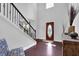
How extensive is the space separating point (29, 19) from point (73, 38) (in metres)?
0.67

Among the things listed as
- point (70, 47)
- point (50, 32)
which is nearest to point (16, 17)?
point (50, 32)

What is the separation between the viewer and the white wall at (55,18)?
2.38 m

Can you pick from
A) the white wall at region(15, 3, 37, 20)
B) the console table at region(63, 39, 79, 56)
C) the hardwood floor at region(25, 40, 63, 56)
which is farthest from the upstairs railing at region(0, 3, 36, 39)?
the console table at region(63, 39, 79, 56)

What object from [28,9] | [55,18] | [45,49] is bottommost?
[45,49]

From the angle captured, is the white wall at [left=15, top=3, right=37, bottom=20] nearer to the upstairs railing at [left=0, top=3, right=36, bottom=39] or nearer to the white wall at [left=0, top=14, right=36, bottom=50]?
the upstairs railing at [left=0, top=3, right=36, bottom=39]

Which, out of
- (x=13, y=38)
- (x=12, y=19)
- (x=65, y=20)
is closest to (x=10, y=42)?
(x=13, y=38)

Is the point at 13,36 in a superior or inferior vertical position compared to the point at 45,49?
superior

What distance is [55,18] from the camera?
240cm

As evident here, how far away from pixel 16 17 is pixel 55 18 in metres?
0.55

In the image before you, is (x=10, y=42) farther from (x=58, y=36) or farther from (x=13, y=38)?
(x=58, y=36)

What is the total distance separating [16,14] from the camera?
2398mm

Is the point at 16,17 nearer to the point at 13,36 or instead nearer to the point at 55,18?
the point at 13,36

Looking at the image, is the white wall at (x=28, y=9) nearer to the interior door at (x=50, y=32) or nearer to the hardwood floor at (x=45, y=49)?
the interior door at (x=50, y=32)

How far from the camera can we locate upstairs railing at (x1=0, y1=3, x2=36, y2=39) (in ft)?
7.68
